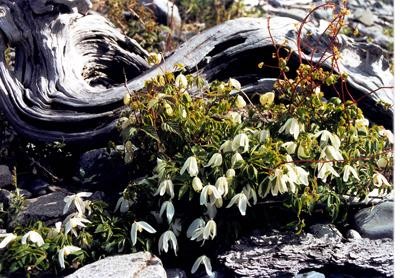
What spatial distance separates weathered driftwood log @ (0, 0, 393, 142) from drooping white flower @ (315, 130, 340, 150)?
3.77 feet

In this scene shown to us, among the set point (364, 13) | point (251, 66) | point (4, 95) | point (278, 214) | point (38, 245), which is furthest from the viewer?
point (364, 13)

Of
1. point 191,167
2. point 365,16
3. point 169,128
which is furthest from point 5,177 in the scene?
point 365,16

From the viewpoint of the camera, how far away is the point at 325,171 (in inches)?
170

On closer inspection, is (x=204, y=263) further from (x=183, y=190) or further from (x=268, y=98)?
(x=268, y=98)

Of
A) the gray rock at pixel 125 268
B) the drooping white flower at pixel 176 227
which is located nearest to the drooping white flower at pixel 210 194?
the drooping white flower at pixel 176 227

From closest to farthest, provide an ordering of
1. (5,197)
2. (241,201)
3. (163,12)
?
(241,201), (5,197), (163,12)

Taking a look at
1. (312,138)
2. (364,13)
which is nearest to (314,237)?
(312,138)

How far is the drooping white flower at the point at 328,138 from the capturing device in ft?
14.4

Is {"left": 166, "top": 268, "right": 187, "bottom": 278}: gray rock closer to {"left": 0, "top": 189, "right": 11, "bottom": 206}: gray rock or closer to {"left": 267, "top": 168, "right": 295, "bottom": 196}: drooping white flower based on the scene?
{"left": 267, "top": 168, "right": 295, "bottom": 196}: drooping white flower

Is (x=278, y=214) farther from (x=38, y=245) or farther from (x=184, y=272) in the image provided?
(x=38, y=245)

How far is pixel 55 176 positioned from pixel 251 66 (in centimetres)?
153

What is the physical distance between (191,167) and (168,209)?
0.25m

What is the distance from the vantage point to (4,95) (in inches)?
208

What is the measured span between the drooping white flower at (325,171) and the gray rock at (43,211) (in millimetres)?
1515
